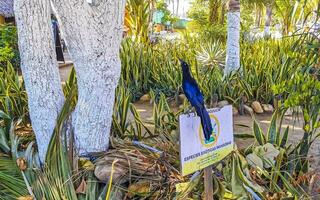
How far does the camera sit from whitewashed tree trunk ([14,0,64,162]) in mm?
2281

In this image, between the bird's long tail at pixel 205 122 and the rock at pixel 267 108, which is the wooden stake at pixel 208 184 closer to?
the bird's long tail at pixel 205 122

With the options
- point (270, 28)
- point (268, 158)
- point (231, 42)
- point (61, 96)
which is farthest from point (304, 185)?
point (270, 28)

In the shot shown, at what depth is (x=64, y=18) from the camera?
2260 millimetres

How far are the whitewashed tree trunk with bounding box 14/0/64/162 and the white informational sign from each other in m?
1.11

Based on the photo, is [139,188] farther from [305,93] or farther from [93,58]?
[305,93]

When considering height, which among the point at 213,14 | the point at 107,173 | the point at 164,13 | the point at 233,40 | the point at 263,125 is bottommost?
the point at 263,125

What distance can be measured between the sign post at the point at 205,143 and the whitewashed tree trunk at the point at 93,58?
2.95 ft

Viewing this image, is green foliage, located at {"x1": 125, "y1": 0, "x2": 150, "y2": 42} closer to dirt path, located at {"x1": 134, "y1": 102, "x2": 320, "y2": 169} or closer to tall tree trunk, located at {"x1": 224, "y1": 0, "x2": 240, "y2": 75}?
tall tree trunk, located at {"x1": 224, "y1": 0, "x2": 240, "y2": 75}

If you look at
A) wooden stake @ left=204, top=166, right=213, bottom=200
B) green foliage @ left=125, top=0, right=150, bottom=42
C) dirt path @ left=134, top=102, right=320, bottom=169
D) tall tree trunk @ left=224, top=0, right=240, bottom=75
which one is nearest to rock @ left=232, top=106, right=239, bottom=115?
dirt path @ left=134, top=102, right=320, bottom=169

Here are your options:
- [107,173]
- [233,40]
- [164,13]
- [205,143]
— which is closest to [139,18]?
[233,40]

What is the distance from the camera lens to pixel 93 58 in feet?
7.73

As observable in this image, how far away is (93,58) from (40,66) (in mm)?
368

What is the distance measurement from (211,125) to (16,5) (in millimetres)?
1510

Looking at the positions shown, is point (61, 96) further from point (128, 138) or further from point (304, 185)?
point (304, 185)
